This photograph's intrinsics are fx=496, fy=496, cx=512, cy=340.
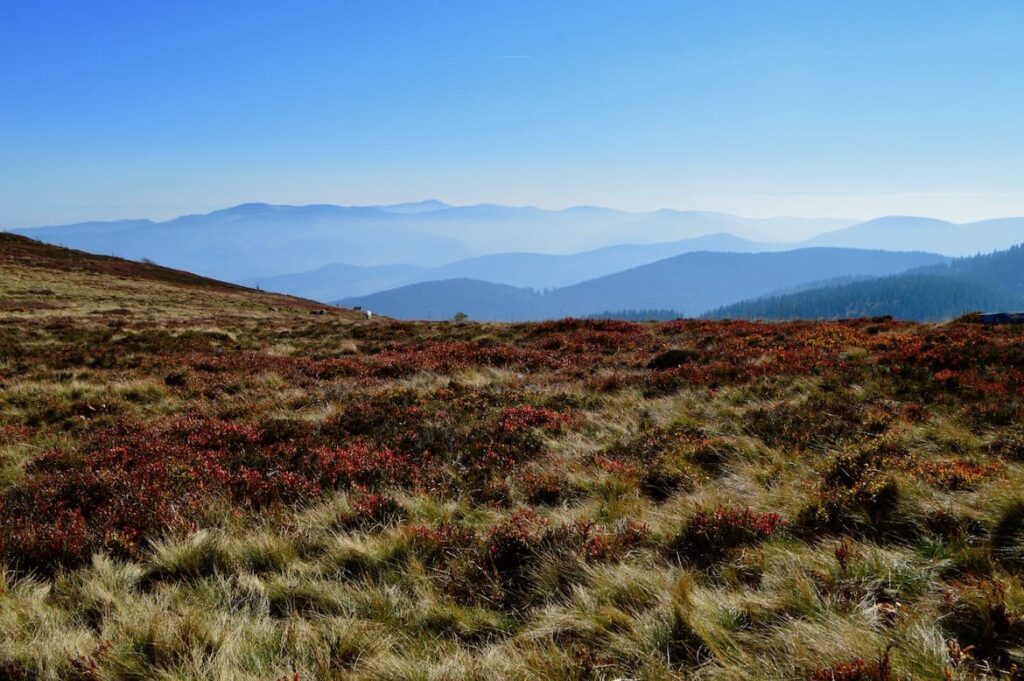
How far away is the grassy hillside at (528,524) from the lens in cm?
329

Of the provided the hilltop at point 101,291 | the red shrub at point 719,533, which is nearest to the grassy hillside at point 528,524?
the red shrub at point 719,533

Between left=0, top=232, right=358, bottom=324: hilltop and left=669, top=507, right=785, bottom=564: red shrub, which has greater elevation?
left=0, top=232, right=358, bottom=324: hilltop

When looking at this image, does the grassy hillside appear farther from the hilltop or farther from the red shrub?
the hilltop

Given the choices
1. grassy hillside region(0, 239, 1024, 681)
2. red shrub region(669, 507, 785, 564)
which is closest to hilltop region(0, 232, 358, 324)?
grassy hillside region(0, 239, 1024, 681)

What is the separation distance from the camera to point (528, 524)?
508 cm

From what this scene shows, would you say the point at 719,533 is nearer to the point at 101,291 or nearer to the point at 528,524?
the point at 528,524

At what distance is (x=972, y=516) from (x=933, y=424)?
155 inches

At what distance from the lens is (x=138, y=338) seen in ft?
60.2

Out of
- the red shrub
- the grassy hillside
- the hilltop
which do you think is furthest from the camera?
the hilltop

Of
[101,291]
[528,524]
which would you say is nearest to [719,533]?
[528,524]

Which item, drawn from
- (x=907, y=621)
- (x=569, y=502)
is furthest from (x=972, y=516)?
(x=569, y=502)

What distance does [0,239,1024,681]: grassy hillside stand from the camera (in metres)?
3.29

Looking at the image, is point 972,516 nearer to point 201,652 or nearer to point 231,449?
point 201,652

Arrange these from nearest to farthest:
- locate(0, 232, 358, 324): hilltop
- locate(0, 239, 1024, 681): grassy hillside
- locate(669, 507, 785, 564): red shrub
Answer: locate(0, 239, 1024, 681): grassy hillside → locate(669, 507, 785, 564): red shrub → locate(0, 232, 358, 324): hilltop
